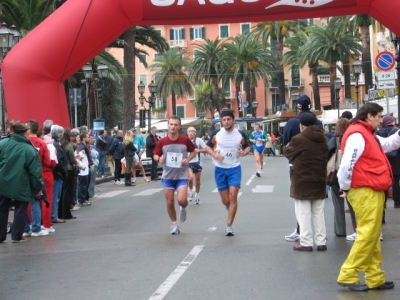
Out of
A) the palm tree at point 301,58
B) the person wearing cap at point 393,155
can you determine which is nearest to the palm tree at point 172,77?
the palm tree at point 301,58

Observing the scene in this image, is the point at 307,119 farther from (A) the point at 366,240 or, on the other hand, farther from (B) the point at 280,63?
(B) the point at 280,63

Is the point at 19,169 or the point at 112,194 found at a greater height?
the point at 19,169

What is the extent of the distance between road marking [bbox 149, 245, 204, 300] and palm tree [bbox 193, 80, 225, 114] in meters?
87.5

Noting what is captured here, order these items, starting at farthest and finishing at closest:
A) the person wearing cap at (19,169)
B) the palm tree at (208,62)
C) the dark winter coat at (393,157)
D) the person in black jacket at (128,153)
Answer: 1. the palm tree at (208,62)
2. the person in black jacket at (128,153)
3. the dark winter coat at (393,157)
4. the person wearing cap at (19,169)

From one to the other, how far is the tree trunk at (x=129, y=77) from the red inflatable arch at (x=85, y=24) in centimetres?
1822

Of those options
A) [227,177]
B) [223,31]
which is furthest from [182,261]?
[223,31]

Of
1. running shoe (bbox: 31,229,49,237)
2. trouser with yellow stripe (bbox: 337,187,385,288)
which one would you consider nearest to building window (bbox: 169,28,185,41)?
running shoe (bbox: 31,229,49,237)

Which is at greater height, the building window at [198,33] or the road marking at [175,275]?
the building window at [198,33]

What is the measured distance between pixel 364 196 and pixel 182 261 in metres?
2.83

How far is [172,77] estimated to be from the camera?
81625 mm

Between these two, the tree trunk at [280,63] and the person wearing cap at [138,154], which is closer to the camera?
the person wearing cap at [138,154]

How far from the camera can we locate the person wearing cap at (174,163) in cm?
1212

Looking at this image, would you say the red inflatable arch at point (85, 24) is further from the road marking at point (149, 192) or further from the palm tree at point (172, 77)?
the palm tree at point (172, 77)

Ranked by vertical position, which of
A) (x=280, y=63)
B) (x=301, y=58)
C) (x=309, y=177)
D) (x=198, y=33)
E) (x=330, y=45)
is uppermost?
(x=198, y=33)
